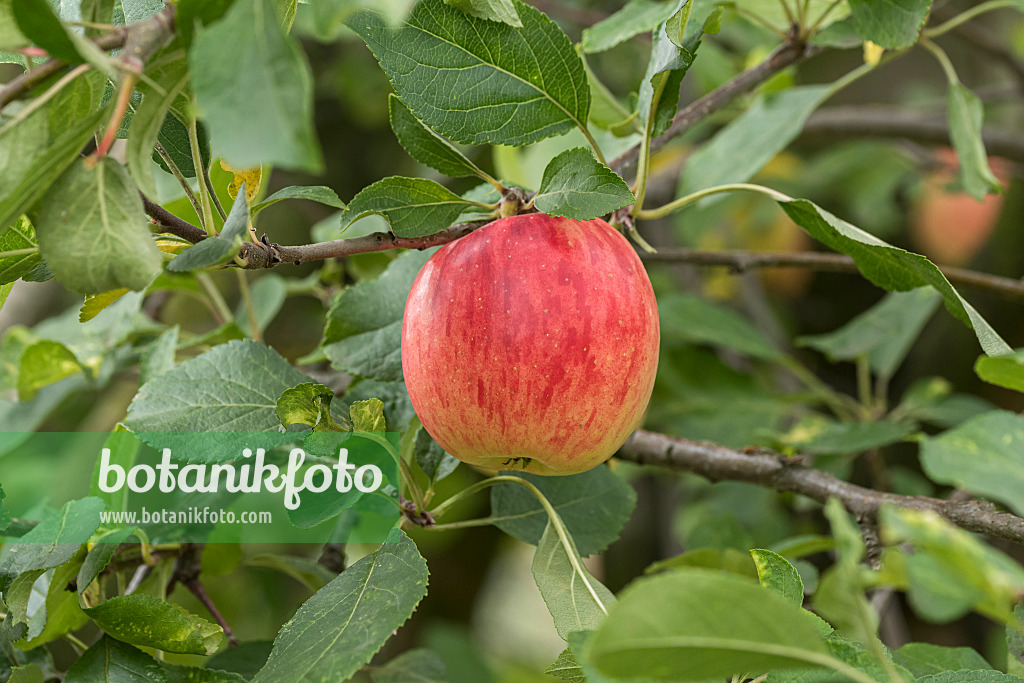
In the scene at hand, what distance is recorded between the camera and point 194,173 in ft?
1.61

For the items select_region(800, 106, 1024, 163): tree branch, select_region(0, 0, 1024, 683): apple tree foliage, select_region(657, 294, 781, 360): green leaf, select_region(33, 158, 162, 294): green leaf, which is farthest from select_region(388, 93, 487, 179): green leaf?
select_region(800, 106, 1024, 163): tree branch

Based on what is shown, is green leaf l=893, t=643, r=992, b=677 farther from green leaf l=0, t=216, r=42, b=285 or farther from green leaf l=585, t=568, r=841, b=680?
green leaf l=0, t=216, r=42, b=285

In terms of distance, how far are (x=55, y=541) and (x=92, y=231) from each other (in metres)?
0.29

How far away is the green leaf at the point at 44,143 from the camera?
34 cm

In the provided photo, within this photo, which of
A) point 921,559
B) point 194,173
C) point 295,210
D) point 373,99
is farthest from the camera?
point 295,210

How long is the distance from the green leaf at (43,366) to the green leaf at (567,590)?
59 cm

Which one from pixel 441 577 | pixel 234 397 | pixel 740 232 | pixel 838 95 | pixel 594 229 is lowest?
pixel 441 577

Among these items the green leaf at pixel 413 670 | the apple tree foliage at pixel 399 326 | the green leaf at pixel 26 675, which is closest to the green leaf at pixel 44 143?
the apple tree foliage at pixel 399 326

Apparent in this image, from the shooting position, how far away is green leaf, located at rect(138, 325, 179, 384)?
0.73 meters

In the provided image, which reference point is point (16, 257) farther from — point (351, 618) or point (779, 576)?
point (779, 576)

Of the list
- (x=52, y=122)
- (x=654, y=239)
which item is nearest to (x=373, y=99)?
(x=654, y=239)

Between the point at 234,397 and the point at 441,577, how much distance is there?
4.25 ft

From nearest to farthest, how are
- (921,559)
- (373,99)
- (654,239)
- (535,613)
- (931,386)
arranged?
(921,559)
(931,386)
(654,239)
(373,99)
(535,613)

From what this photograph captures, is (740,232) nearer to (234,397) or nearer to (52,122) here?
(234,397)
